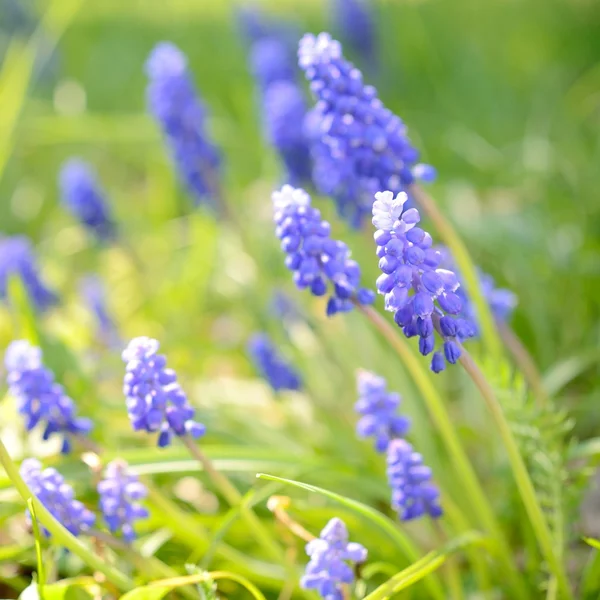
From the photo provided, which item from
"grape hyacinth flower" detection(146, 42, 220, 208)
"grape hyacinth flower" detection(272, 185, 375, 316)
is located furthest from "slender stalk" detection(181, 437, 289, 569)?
"grape hyacinth flower" detection(146, 42, 220, 208)

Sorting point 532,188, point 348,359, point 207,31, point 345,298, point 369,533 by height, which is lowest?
point 369,533

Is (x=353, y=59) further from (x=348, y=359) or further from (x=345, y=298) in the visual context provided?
(x=345, y=298)

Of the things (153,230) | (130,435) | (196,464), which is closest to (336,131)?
(196,464)

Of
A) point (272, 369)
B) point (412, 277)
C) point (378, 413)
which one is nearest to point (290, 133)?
point (272, 369)

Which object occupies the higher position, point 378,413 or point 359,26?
point 359,26

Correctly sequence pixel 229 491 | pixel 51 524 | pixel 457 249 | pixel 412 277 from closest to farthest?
pixel 412 277 < pixel 51 524 < pixel 229 491 < pixel 457 249

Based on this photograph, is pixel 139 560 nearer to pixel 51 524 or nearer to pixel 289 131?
pixel 51 524

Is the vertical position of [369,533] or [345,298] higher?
[345,298]

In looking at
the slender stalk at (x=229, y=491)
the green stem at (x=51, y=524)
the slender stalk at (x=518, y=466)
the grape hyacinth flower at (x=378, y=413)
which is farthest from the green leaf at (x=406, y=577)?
the green stem at (x=51, y=524)
